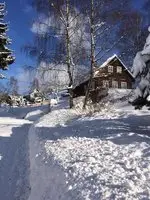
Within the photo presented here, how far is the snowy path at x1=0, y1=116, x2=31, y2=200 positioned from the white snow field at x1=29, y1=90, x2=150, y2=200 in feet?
1.63

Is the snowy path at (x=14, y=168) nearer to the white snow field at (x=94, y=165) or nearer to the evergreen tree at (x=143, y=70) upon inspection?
the white snow field at (x=94, y=165)

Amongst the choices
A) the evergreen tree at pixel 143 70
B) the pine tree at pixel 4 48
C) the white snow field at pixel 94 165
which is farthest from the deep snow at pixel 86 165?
the pine tree at pixel 4 48

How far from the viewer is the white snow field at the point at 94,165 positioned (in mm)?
→ 6758

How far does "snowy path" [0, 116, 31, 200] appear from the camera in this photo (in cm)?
991

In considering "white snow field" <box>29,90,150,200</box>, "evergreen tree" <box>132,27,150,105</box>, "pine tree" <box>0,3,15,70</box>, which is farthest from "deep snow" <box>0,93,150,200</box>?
"pine tree" <box>0,3,15,70</box>

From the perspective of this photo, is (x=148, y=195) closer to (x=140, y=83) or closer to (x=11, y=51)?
(x=140, y=83)

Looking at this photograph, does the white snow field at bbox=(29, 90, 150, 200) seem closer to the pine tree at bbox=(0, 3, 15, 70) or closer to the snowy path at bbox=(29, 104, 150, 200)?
the snowy path at bbox=(29, 104, 150, 200)

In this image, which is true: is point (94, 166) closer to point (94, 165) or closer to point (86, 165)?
point (94, 165)

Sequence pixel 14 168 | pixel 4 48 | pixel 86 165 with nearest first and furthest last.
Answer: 1. pixel 86 165
2. pixel 14 168
3. pixel 4 48

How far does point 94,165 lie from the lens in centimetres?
830

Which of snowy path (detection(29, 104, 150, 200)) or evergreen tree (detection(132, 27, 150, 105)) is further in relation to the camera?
evergreen tree (detection(132, 27, 150, 105))

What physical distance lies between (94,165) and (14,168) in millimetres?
4932

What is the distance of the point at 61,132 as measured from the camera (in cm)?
1468

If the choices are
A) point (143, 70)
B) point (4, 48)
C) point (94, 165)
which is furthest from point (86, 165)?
point (4, 48)
